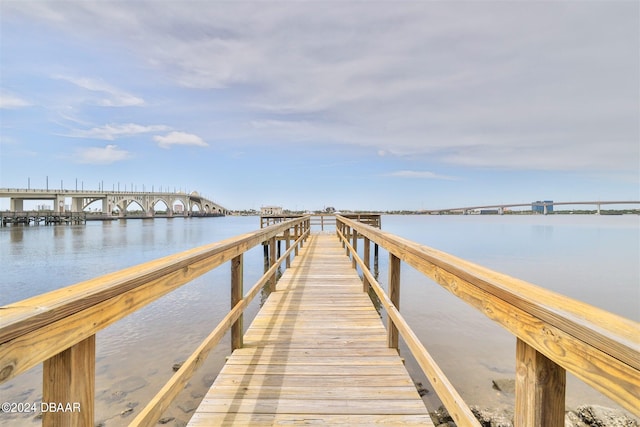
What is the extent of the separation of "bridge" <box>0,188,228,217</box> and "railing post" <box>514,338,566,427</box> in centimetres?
7412

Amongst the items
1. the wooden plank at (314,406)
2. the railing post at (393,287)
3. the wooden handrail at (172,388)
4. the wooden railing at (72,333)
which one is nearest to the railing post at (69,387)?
the wooden railing at (72,333)

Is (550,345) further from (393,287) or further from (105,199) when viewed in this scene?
(105,199)

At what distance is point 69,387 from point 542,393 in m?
1.45

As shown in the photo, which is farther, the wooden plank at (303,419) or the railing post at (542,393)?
the wooden plank at (303,419)

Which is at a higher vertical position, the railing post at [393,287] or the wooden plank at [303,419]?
the railing post at [393,287]

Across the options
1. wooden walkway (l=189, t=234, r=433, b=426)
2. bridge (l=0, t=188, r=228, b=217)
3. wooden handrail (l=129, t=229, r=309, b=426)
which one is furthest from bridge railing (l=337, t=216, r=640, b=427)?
bridge (l=0, t=188, r=228, b=217)

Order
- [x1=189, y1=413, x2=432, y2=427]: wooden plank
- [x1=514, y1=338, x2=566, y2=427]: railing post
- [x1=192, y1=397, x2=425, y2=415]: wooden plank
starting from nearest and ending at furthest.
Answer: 1. [x1=514, y1=338, x2=566, y2=427]: railing post
2. [x1=189, y1=413, x2=432, y2=427]: wooden plank
3. [x1=192, y1=397, x2=425, y2=415]: wooden plank

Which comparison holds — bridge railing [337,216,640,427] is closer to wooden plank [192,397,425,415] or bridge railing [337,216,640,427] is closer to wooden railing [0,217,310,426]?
wooden plank [192,397,425,415]

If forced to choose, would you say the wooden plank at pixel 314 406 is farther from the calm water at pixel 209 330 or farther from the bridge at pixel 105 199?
the bridge at pixel 105 199

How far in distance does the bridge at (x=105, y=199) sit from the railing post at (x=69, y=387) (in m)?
73.1

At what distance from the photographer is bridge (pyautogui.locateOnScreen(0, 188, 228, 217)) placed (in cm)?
5509

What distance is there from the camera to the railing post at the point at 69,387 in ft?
3.00

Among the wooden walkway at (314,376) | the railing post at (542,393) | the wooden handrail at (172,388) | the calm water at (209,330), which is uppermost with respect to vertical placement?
the railing post at (542,393)

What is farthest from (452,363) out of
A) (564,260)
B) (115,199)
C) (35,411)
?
(115,199)
